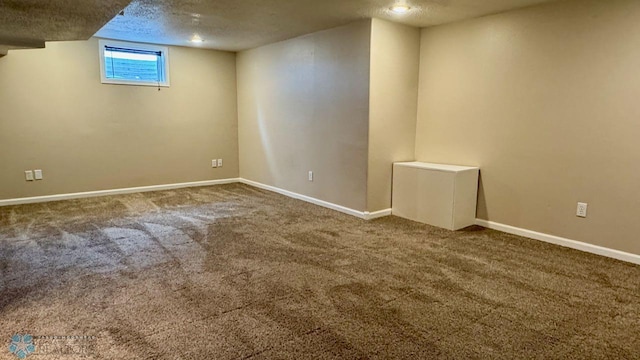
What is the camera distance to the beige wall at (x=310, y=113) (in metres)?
4.48

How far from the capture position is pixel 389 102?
14.8ft

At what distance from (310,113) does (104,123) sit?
291 centimetres

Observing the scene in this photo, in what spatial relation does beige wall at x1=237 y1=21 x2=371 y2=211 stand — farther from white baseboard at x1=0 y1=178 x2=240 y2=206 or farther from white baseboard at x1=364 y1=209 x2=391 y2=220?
white baseboard at x1=0 y1=178 x2=240 y2=206

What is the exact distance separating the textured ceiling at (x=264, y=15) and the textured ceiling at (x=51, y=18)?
0.59 metres

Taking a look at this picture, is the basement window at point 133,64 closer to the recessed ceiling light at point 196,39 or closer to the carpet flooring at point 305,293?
the recessed ceiling light at point 196,39

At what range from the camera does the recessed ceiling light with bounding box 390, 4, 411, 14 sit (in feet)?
12.1

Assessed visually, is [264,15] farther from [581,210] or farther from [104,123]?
[581,210]

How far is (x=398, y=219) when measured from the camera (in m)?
4.53

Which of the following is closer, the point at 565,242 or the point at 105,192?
the point at 565,242

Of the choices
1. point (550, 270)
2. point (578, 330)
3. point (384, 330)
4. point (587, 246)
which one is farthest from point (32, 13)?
point (587, 246)

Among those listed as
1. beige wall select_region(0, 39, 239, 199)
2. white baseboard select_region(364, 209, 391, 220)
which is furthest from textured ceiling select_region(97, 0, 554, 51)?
white baseboard select_region(364, 209, 391, 220)

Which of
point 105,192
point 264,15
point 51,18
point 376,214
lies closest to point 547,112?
point 376,214

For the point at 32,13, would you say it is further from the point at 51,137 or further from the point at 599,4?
the point at 599,4

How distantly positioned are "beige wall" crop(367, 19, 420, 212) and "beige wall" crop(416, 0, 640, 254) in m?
0.21
